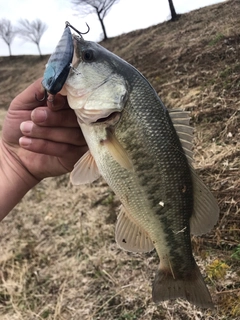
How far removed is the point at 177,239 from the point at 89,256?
2.59 meters

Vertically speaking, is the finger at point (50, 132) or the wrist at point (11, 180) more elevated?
the finger at point (50, 132)

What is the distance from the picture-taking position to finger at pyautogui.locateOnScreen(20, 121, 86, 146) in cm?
221

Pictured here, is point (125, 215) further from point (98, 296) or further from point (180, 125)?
point (98, 296)

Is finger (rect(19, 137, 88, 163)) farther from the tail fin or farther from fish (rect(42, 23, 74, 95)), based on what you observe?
the tail fin

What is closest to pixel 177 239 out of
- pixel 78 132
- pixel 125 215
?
pixel 125 215

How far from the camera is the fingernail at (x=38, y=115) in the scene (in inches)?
83.6

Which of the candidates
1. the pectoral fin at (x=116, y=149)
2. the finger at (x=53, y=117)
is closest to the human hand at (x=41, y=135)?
the finger at (x=53, y=117)

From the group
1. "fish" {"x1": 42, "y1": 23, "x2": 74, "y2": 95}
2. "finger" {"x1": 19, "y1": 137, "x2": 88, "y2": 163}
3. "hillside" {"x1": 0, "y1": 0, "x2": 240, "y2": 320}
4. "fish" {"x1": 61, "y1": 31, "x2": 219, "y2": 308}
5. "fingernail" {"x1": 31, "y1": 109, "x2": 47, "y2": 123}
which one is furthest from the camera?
"hillside" {"x1": 0, "y1": 0, "x2": 240, "y2": 320}

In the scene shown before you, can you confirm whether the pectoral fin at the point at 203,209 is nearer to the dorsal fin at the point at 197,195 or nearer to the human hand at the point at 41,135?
the dorsal fin at the point at 197,195

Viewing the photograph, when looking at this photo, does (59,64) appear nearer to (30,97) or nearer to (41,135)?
(41,135)

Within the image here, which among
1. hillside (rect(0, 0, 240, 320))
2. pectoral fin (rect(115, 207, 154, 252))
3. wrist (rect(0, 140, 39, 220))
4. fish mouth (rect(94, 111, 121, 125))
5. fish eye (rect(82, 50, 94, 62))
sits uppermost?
fish eye (rect(82, 50, 94, 62))

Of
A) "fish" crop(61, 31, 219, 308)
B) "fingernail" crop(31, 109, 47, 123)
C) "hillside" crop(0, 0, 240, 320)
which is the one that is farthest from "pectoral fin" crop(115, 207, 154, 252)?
"hillside" crop(0, 0, 240, 320)

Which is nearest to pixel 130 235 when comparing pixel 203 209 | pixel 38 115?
pixel 203 209

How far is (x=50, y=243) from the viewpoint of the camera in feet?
16.7
